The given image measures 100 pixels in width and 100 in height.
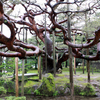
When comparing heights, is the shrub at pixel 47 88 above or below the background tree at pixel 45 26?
below

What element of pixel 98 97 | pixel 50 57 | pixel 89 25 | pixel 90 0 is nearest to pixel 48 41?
pixel 50 57

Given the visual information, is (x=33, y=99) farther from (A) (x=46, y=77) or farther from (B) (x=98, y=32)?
(B) (x=98, y=32)

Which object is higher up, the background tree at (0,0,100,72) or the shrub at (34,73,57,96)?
the background tree at (0,0,100,72)

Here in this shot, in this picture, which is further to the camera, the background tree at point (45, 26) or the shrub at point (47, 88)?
the shrub at point (47, 88)

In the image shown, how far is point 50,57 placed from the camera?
8.44 m

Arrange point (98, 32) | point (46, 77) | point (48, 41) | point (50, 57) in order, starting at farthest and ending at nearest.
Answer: point (48, 41)
point (50, 57)
point (46, 77)
point (98, 32)

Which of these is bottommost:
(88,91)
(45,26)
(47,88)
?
(88,91)

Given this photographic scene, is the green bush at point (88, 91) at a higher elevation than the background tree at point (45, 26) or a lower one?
lower

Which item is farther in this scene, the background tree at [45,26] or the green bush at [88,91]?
the green bush at [88,91]

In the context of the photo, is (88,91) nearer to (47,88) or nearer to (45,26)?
(47,88)

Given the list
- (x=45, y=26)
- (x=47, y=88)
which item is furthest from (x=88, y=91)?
(x=45, y=26)

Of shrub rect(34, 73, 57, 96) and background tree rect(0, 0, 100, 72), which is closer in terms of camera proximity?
background tree rect(0, 0, 100, 72)

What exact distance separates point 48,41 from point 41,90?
4.58m

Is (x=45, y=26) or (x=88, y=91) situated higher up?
(x=45, y=26)
